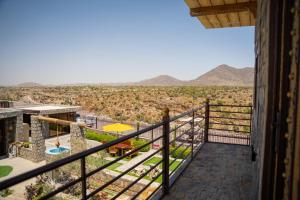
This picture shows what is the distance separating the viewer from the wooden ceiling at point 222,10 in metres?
4.85

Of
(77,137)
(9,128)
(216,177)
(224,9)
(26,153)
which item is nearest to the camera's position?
(216,177)

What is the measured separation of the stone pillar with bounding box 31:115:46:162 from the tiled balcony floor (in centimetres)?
1237

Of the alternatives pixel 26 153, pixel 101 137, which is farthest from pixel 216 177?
pixel 101 137

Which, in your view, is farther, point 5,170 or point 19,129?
point 19,129

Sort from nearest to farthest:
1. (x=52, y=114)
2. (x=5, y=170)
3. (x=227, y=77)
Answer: (x=5, y=170) → (x=52, y=114) → (x=227, y=77)

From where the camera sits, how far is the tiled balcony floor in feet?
12.0

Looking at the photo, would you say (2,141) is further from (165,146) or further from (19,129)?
(165,146)

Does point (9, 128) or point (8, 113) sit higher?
point (8, 113)

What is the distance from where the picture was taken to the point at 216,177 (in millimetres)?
4391

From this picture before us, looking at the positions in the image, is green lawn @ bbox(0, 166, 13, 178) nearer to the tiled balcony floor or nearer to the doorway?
the doorway

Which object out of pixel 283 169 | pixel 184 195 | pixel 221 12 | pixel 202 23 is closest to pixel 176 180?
pixel 184 195

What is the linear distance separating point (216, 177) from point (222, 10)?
3594 mm

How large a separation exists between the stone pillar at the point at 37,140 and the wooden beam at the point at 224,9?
13.3m

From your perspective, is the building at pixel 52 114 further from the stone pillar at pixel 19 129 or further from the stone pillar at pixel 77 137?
the stone pillar at pixel 77 137
